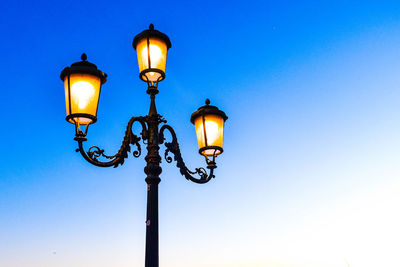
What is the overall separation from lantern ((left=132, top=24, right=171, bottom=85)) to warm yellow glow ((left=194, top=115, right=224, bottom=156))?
0.98m

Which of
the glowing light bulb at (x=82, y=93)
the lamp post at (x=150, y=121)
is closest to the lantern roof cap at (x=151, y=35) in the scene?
the lamp post at (x=150, y=121)

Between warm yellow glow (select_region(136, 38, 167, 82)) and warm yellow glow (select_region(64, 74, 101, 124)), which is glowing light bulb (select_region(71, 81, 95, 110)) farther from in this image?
warm yellow glow (select_region(136, 38, 167, 82))

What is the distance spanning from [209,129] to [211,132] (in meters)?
0.06

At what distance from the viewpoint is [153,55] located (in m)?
4.97

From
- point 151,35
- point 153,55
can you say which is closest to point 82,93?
point 153,55

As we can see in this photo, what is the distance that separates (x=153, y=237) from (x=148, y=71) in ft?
7.06

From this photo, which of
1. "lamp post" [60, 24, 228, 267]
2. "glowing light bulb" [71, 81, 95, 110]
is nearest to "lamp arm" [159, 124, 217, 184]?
"lamp post" [60, 24, 228, 267]

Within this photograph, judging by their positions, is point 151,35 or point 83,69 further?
point 151,35

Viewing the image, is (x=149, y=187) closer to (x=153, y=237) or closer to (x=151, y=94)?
(x=153, y=237)

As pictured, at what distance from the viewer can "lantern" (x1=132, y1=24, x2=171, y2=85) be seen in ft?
16.2

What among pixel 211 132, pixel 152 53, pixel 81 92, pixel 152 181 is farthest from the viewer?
pixel 211 132

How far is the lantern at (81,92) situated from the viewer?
4379mm

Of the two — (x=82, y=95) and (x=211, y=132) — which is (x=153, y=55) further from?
(x=211, y=132)

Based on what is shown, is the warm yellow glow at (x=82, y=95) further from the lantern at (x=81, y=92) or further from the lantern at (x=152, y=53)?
the lantern at (x=152, y=53)
